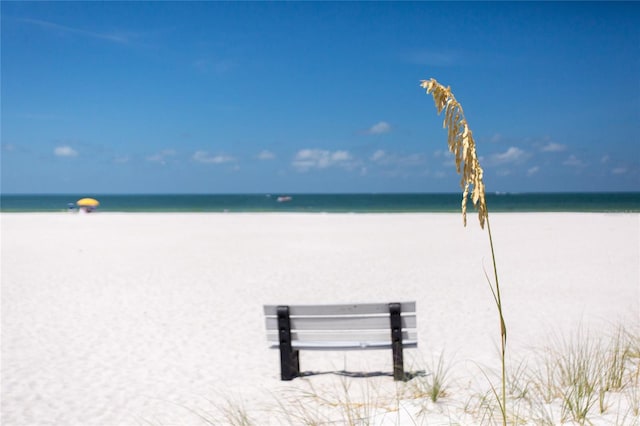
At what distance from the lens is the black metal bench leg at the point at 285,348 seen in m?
5.41

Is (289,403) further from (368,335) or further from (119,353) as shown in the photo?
(119,353)

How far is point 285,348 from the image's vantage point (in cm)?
545

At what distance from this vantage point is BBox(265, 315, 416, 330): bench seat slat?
5391mm

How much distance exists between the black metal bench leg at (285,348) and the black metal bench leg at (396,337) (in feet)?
3.29

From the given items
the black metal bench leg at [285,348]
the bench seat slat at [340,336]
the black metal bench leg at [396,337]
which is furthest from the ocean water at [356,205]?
the black metal bench leg at [396,337]

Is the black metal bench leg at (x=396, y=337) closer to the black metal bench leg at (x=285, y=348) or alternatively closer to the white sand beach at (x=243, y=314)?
the white sand beach at (x=243, y=314)

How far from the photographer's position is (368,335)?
5.43 m

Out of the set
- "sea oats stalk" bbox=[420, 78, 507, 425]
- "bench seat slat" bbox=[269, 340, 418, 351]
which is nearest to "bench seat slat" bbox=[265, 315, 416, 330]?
"bench seat slat" bbox=[269, 340, 418, 351]

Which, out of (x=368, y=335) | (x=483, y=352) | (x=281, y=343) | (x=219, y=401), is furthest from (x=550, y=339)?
(x=219, y=401)

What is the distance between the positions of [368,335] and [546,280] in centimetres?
716

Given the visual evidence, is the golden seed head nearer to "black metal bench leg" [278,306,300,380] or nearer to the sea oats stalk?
the sea oats stalk

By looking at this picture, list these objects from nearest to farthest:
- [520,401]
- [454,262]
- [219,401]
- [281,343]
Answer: [520,401] < [219,401] < [281,343] < [454,262]

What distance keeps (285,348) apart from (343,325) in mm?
617

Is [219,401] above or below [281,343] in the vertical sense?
below
